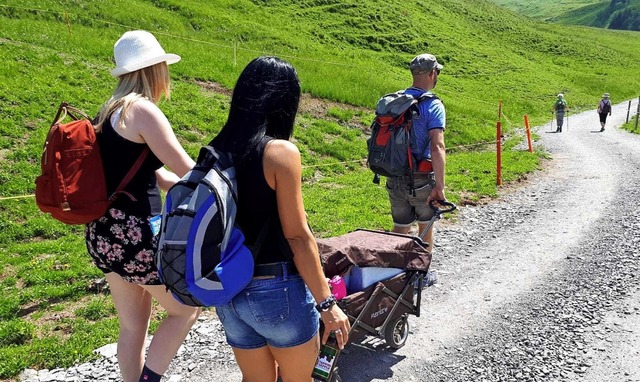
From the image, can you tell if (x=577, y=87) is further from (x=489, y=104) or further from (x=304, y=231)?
(x=304, y=231)

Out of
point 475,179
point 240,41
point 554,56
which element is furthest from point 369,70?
point 554,56

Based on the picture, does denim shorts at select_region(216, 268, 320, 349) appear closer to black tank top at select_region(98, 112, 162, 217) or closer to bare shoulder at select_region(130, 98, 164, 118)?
black tank top at select_region(98, 112, 162, 217)

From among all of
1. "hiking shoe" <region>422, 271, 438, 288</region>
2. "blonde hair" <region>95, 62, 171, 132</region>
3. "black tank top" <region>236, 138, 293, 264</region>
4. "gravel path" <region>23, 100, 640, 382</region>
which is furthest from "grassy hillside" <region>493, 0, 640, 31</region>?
"black tank top" <region>236, 138, 293, 264</region>

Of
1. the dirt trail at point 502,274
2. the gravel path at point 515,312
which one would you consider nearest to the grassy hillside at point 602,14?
the dirt trail at point 502,274

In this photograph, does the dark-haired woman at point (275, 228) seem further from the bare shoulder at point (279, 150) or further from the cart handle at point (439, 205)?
the cart handle at point (439, 205)

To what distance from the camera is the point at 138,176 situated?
3.47 m

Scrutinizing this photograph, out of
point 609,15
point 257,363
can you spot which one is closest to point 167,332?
point 257,363

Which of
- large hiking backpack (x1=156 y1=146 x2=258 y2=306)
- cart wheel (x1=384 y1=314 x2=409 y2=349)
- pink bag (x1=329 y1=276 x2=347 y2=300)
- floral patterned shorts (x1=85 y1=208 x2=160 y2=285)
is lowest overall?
cart wheel (x1=384 y1=314 x2=409 y2=349)

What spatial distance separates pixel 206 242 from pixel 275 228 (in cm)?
38

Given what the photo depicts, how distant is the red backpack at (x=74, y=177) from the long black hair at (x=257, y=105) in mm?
1036

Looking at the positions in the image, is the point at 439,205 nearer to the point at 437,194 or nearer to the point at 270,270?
the point at 437,194

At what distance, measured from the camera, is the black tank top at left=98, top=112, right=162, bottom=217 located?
3404 mm

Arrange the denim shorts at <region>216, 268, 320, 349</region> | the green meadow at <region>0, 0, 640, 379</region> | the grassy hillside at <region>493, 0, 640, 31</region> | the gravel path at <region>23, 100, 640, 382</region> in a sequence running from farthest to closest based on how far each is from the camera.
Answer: the grassy hillside at <region>493, 0, 640, 31</region> → the green meadow at <region>0, 0, 640, 379</region> → the gravel path at <region>23, 100, 640, 382</region> → the denim shorts at <region>216, 268, 320, 349</region>

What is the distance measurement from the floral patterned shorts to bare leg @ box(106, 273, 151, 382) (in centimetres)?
30
